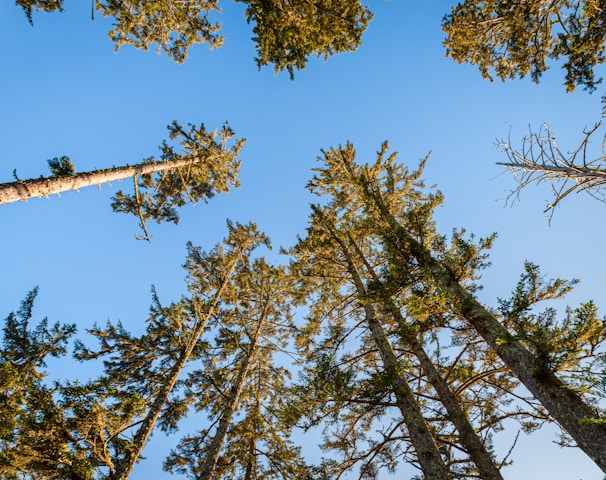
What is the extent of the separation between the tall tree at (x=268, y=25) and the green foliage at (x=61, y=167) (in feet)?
18.2

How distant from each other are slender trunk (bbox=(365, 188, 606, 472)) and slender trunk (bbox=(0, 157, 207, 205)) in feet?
29.4

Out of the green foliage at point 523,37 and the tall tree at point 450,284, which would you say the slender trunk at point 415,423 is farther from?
the green foliage at point 523,37

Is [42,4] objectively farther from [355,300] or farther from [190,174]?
[355,300]

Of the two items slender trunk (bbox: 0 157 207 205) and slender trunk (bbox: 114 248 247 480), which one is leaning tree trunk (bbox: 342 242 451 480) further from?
slender trunk (bbox: 0 157 207 205)

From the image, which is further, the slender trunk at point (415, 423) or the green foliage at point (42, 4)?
the green foliage at point (42, 4)

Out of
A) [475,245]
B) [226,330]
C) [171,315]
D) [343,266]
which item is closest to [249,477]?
[226,330]

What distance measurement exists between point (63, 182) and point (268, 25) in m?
8.00

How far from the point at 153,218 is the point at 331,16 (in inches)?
389

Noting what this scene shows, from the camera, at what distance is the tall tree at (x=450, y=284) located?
14.0ft

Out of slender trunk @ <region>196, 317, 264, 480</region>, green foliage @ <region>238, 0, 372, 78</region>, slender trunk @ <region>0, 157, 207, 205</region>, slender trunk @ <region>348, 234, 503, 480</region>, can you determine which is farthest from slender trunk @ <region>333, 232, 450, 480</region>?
green foliage @ <region>238, 0, 372, 78</region>

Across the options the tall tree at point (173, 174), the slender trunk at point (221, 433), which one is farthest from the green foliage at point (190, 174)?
the slender trunk at point (221, 433)

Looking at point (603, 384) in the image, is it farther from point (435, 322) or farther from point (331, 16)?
point (331, 16)

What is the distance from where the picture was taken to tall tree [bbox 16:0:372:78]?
9023mm

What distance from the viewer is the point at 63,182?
6.38m
